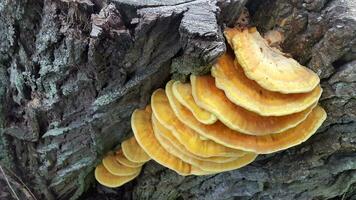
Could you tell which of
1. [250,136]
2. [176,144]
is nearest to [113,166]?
[176,144]

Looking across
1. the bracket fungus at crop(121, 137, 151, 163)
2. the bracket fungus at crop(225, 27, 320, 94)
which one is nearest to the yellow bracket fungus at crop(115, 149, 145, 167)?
the bracket fungus at crop(121, 137, 151, 163)

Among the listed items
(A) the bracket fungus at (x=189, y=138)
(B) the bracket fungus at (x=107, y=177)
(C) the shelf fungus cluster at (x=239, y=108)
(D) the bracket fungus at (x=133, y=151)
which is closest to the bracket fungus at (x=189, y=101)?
(C) the shelf fungus cluster at (x=239, y=108)

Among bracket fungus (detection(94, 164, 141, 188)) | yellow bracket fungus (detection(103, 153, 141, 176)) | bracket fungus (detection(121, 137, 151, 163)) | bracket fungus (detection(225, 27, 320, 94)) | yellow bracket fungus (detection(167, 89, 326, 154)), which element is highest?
bracket fungus (detection(225, 27, 320, 94))

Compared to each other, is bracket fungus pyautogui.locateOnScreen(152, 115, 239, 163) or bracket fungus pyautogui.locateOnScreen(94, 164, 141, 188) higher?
bracket fungus pyautogui.locateOnScreen(152, 115, 239, 163)

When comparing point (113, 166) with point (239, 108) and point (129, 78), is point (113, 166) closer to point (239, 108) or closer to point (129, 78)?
point (129, 78)

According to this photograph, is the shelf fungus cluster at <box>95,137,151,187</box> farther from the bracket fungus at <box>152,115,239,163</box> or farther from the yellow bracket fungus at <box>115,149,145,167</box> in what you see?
the bracket fungus at <box>152,115,239,163</box>

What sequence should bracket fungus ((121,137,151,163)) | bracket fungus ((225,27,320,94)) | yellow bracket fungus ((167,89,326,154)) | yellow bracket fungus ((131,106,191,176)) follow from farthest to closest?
1. bracket fungus ((121,137,151,163))
2. yellow bracket fungus ((131,106,191,176))
3. yellow bracket fungus ((167,89,326,154))
4. bracket fungus ((225,27,320,94))

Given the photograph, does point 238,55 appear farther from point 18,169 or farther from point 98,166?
point 18,169

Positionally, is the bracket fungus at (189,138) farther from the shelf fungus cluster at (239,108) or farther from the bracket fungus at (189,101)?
the bracket fungus at (189,101)
